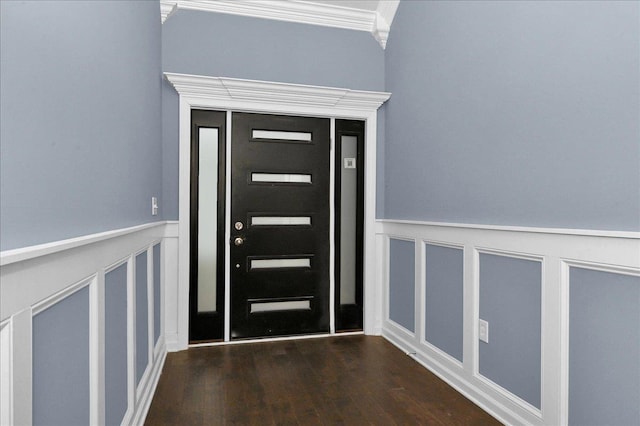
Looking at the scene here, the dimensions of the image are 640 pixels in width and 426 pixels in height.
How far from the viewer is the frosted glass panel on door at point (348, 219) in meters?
3.59

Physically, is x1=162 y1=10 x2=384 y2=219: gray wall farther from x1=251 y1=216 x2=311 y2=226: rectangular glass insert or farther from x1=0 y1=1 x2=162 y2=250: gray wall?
x1=0 y1=1 x2=162 y2=250: gray wall

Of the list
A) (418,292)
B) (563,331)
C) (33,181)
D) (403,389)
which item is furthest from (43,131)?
(418,292)

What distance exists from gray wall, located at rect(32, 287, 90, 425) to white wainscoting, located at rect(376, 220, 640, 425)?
187cm

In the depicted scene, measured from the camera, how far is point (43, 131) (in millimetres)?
998

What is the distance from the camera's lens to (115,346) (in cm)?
159

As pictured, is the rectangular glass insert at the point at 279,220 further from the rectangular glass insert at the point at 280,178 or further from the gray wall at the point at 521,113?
the gray wall at the point at 521,113

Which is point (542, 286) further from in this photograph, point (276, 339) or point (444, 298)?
point (276, 339)

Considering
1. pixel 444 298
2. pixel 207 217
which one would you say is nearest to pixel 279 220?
pixel 207 217

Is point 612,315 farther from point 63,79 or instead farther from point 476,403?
point 63,79

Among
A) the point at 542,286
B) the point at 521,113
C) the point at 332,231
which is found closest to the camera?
the point at 542,286

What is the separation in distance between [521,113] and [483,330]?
1216 mm

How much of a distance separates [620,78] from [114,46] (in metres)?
1.99

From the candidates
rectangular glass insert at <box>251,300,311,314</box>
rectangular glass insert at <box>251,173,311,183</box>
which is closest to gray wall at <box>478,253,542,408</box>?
rectangular glass insert at <box>251,300,311,314</box>

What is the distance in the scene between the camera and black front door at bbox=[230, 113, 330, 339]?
10.9 ft
